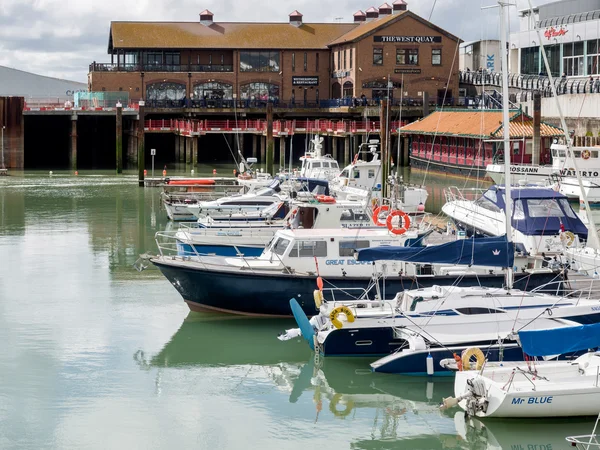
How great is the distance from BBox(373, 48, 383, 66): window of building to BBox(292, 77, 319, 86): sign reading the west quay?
6.75 meters

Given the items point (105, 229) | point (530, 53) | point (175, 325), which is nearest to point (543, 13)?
point (530, 53)

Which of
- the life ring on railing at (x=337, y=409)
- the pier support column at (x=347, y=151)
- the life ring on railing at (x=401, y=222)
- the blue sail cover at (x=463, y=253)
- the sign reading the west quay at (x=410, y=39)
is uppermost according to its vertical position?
the sign reading the west quay at (x=410, y=39)

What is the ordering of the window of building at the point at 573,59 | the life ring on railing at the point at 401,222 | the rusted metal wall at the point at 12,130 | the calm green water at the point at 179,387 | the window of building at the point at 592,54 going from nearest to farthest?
1. the calm green water at the point at 179,387
2. the life ring on railing at the point at 401,222
3. the rusted metal wall at the point at 12,130
4. the window of building at the point at 592,54
5. the window of building at the point at 573,59

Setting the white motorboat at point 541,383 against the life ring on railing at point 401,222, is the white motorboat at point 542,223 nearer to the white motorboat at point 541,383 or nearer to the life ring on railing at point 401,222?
the life ring on railing at point 401,222

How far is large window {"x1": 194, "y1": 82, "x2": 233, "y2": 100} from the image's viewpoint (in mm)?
87438

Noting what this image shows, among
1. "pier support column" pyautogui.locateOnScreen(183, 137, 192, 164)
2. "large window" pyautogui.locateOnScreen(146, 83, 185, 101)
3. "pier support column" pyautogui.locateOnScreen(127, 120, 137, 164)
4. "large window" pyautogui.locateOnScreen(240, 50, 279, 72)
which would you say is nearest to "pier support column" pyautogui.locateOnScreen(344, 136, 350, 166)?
"pier support column" pyautogui.locateOnScreen(183, 137, 192, 164)

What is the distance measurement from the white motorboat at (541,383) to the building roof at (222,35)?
72.0 m

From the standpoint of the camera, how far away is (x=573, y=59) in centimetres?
7912

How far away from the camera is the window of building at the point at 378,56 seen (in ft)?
275

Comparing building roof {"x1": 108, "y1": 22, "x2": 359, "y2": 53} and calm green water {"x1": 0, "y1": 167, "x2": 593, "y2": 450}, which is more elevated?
building roof {"x1": 108, "y1": 22, "x2": 359, "y2": 53}

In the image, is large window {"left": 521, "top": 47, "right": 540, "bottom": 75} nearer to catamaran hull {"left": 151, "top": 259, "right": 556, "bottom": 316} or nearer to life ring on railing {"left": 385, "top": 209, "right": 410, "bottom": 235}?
life ring on railing {"left": 385, "top": 209, "right": 410, "bottom": 235}

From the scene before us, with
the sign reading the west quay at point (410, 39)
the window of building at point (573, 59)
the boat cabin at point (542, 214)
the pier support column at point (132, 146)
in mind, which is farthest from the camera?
the sign reading the west quay at point (410, 39)

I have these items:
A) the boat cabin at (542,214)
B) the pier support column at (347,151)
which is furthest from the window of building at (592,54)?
the boat cabin at (542,214)

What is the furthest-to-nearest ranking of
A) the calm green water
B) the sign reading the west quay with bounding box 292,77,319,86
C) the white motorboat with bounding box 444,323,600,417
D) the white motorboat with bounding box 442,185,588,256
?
the sign reading the west quay with bounding box 292,77,319,86 < the white motorboat with bounding box 442,185,588,256 < the calm green water < the white motorboat with bounding box 444,323,600,417
